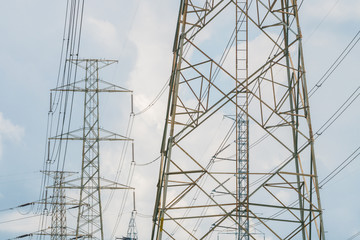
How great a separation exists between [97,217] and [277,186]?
17.8m

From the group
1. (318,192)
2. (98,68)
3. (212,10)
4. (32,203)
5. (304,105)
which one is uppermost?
(98,68)

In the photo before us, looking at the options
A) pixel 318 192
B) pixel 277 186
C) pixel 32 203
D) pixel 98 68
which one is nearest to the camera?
pixel 318 192

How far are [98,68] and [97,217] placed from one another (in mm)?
9956

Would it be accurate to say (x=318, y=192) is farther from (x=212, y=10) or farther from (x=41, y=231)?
(x=41, y=231)

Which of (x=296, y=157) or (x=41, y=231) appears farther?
(x=41, y=231)

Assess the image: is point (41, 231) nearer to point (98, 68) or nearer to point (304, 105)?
point (98, 68)

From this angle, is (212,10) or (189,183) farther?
(212,10)

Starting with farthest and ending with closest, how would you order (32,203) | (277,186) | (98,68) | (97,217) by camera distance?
(32,203), (98,68), (97,217), (277,186)

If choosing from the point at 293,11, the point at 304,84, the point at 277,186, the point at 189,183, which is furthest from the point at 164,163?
the point at 293,11

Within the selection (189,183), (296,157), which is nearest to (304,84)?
(296,157)

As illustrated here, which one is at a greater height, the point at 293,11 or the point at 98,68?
the point at 98,68

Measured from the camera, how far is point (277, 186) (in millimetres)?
13836

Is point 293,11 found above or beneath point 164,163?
above

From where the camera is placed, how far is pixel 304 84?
43.8ft
